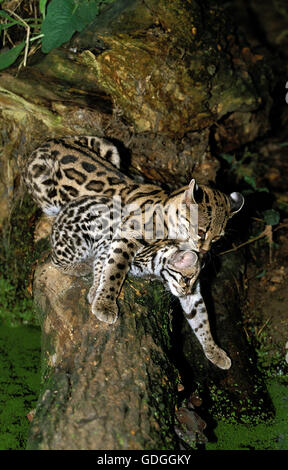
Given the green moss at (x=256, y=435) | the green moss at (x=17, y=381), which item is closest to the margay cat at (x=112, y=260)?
the green moss at (x=256, y=435)

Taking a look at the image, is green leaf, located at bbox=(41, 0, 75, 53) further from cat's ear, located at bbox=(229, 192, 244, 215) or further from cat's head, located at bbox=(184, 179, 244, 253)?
cat's ear, located at bbox=(229, 192, 244, 215)

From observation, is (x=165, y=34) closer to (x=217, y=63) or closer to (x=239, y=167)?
(x=217, y=63)

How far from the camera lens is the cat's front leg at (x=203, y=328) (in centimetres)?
394

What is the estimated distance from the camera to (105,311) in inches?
126

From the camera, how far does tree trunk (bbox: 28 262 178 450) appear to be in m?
2.51

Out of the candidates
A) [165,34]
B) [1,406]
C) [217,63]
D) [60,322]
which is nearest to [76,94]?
[165,34]

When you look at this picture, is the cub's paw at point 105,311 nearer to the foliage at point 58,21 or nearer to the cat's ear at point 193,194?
the cat's ear at point 193,194

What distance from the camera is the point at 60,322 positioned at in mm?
3346

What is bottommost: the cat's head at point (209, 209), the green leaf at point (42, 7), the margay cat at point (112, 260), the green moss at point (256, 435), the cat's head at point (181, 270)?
the green moss at point (256, 435)

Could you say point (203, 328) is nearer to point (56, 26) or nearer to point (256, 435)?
point (256, 435)

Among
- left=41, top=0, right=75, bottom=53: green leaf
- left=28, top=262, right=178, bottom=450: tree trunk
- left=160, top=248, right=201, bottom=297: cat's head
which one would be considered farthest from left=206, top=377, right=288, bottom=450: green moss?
left=41, top=0, right=75, bottom=53: green leaf

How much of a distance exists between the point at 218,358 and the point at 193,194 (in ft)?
4.83

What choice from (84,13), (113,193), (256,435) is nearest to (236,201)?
(113,193)

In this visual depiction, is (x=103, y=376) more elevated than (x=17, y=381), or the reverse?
(x=103, y=376)
